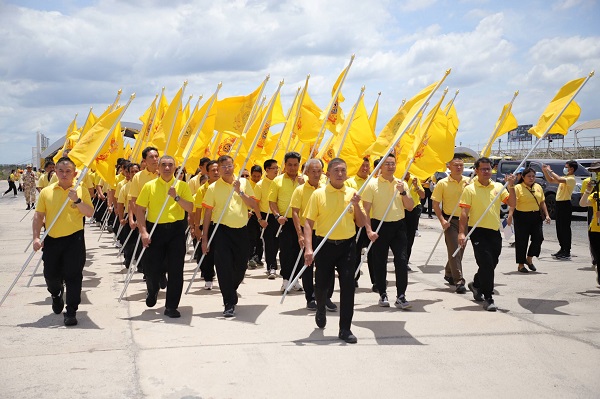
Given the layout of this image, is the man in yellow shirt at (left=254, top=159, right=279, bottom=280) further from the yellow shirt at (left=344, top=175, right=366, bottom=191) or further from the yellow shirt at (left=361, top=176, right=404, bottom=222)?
the yellow shirt at (left=361, top=176, right=404, bottom=222)

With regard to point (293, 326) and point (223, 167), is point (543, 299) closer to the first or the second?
point (293, 326)

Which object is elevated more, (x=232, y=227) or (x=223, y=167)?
(x=223, y=167)

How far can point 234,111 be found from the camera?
32.0 ft

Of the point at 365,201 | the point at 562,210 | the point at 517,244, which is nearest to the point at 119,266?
the point at 365,201

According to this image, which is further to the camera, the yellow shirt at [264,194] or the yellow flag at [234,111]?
the yellow shirt at [264,194]

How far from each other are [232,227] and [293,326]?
5.00 ft

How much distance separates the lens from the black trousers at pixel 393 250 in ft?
26.2

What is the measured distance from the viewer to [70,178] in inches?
291

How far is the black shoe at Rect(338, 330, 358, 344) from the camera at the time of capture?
→ 633cm

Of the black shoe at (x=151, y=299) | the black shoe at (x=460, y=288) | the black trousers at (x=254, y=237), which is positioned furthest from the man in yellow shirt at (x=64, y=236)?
the black shoe at (x=460, y=288)

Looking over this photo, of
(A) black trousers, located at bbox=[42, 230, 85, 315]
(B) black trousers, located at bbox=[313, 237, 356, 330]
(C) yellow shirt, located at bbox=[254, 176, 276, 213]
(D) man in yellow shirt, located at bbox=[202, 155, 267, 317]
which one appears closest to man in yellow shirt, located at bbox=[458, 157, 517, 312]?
(B) black trousers, located at bbox=[313, 237, 356, 330]

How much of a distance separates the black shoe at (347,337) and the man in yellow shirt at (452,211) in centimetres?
315

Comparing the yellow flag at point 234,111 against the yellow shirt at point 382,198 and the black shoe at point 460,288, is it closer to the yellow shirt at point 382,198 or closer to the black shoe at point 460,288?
the yellow shirt at point 382,198

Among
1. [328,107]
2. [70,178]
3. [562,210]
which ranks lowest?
[562,210]
